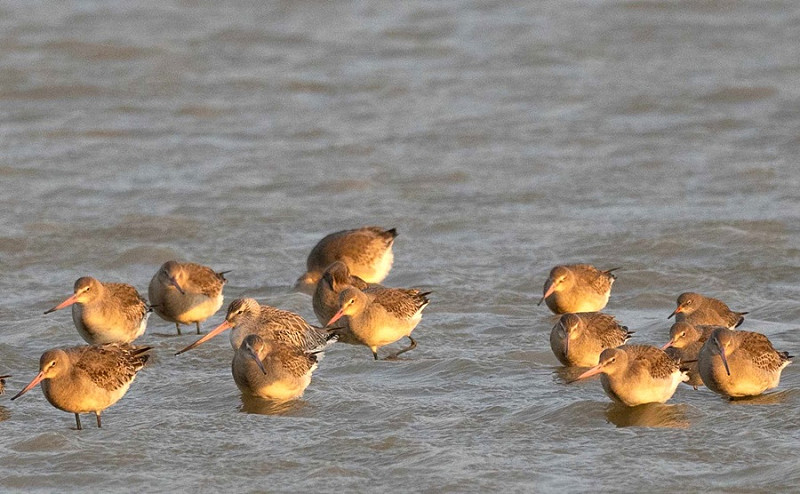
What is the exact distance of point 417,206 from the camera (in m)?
13.1

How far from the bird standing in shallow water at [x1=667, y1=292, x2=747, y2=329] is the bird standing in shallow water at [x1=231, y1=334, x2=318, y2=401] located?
2.40 metres

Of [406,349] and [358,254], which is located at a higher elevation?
[358,254]

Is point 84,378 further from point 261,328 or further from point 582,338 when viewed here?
point 582,338

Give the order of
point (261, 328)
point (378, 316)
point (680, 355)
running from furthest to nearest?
point (378, 316), point (261, 328), point (680, 355)

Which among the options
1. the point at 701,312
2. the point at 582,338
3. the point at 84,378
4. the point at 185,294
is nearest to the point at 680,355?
the point at 582,338

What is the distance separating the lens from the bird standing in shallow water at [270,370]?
8.01 metres

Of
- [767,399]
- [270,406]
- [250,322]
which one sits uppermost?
[250,322]

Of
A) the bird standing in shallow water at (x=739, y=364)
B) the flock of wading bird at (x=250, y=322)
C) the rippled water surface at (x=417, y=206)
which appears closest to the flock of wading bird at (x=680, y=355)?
the bird standing in shallow water at (x=739, y=364)

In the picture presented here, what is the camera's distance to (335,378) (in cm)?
867

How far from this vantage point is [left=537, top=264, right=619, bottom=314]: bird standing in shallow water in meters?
9.88

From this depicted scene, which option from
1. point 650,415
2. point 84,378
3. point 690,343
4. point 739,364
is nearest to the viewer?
point 84,378

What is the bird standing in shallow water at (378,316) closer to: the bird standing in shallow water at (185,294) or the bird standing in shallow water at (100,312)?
the bird standing in shallow water at (185,294)

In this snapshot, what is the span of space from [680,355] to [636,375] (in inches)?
22.8

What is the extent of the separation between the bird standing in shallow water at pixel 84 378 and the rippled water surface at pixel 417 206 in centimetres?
15
